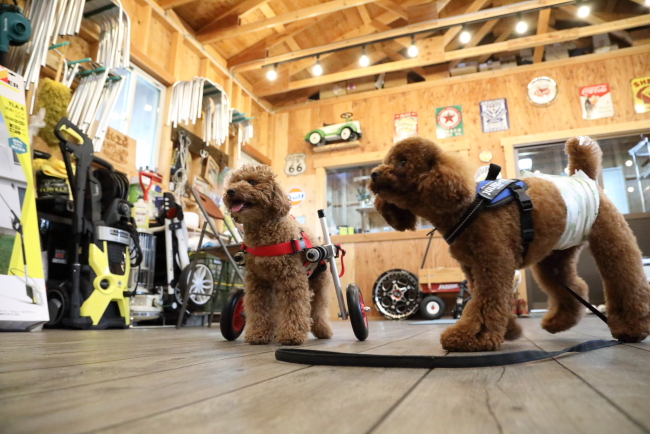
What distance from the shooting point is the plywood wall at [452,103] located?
5.94m

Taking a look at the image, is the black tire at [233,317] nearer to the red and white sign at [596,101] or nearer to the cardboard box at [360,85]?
the cardboard box at [360,85]

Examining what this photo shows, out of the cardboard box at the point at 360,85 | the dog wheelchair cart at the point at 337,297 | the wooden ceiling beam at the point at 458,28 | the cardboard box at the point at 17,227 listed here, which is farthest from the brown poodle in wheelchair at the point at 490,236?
the cardboard box at the point at 360,85

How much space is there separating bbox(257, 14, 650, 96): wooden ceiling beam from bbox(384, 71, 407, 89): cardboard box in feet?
1.51

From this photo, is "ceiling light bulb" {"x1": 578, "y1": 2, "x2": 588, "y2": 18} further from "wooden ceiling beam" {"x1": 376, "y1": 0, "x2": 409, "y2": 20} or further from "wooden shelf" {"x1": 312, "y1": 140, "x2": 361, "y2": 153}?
"wooden shelf" {"x1": 312, "y1": 140, "x2": 361, "y2": 153}

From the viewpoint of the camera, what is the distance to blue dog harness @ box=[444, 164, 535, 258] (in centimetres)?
143

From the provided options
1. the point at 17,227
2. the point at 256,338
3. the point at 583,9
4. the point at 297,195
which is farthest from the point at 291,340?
the point at 583,9

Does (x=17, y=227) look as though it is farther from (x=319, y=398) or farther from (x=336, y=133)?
(x=336, y=133)

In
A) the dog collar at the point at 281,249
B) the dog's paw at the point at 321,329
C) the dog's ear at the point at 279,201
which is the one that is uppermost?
the dog's ear at the point at 279,201

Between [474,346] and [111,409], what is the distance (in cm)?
106

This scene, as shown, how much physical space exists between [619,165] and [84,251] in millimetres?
6963

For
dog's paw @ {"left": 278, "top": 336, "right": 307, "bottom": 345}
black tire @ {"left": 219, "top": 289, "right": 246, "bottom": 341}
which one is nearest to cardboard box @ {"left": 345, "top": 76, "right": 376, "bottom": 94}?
black tire @ {"left": 219, "top": 289, "right": 246, "bottom": 341}

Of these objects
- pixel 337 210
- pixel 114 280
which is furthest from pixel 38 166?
pixel 337 210

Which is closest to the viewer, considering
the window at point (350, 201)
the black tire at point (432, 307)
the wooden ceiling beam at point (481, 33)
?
the black tire at point (432, 307)

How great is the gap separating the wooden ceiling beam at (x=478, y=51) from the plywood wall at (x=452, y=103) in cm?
49
